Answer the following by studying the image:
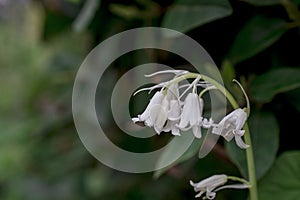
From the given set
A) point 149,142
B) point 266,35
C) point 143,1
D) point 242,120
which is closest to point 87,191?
point 149,142

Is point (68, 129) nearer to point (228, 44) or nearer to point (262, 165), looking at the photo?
point (228, 44)

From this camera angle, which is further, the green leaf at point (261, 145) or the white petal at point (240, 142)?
the green leaf at point (261, 145)

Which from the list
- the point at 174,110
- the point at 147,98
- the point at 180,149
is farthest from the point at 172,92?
the point at 147,98

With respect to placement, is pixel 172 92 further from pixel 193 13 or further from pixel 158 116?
pixel 193 13

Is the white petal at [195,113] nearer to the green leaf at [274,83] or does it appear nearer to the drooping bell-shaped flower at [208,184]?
the drooping bell-shaped flower at [208,184]

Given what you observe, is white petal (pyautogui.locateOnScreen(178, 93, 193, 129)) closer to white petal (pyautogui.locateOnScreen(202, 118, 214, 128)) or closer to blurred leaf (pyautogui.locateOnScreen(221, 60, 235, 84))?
white petal (pyautogui.locateOnScreen(202, 118, 214, 128))

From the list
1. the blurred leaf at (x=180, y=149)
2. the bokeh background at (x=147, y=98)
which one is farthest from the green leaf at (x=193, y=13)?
the blurred leaf at (x=180, y=149)
